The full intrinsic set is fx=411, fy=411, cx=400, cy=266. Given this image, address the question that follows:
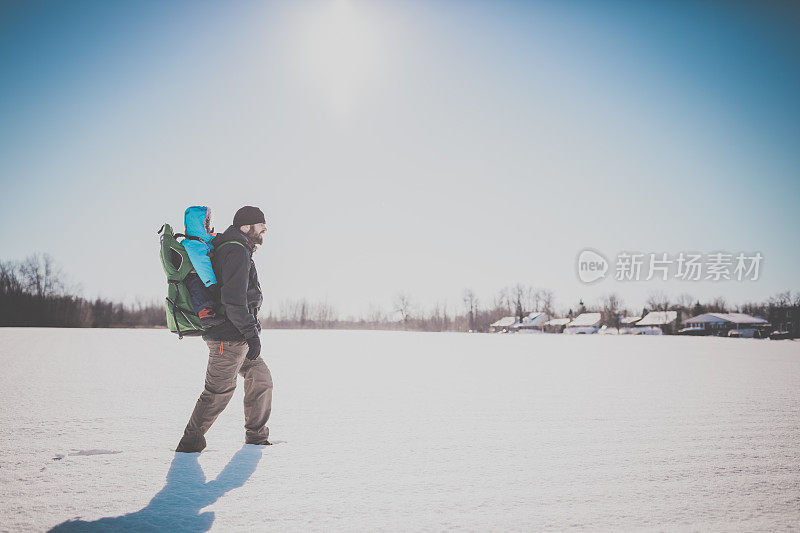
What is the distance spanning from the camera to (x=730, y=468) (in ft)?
10.1

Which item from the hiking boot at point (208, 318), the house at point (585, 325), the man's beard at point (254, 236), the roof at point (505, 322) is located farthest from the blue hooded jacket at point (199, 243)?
the roof at point (505, 322)

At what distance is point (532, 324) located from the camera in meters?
89.8

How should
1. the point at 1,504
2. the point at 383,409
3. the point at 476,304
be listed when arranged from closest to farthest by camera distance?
the point at 1,504 → the point at 383,409 → the point at 476,304

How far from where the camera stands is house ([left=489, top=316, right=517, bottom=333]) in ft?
312

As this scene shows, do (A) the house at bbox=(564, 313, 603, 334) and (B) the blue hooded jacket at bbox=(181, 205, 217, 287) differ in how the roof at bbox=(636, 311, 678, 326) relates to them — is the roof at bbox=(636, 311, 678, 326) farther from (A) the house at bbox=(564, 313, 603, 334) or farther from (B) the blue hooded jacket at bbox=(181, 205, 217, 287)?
(B) the blue hooded jacket at bbox=(181, 205, 217, 287)

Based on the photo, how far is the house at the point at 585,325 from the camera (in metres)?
81.7

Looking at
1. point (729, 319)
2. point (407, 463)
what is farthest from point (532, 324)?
point (407, 463)

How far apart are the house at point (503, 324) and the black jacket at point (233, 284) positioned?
311ft

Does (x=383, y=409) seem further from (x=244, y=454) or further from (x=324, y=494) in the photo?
(x=324, y=494)

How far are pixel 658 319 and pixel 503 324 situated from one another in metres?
31.2

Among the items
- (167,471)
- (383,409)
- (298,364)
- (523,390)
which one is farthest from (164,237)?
(298,364)

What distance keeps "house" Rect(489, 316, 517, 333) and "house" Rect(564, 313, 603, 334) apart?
13565mm

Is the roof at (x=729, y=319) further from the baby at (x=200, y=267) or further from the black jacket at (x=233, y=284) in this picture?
the baby at (x=200, y=267)

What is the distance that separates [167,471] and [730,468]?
408 centimetres
